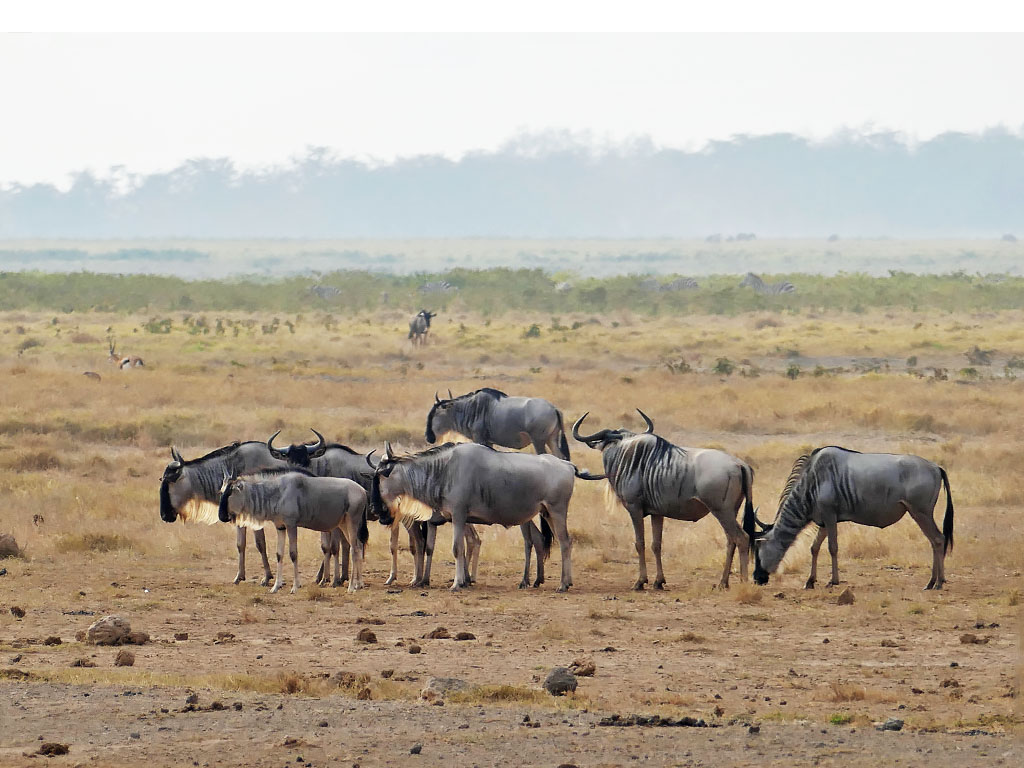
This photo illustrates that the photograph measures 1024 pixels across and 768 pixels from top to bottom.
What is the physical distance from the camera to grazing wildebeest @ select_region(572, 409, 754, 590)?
1425 centimetres

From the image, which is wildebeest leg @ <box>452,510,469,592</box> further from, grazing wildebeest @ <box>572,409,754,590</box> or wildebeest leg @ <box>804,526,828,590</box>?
wildebeest leg @ <box>804,526,828,590</box>

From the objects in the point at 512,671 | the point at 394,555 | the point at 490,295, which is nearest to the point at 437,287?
the point at 490,295

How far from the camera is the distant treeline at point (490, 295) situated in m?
67.4

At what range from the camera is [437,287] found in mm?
76188

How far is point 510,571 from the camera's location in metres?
15.8

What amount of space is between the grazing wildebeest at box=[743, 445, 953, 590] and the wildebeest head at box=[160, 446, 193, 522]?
5.14m

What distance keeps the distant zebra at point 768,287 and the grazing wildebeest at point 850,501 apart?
5711cm

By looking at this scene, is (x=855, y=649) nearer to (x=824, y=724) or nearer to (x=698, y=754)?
(x=824, y=724)

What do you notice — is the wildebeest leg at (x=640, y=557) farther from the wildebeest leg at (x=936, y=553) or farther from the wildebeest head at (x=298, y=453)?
the wildebeest head at (x=298, y=453)

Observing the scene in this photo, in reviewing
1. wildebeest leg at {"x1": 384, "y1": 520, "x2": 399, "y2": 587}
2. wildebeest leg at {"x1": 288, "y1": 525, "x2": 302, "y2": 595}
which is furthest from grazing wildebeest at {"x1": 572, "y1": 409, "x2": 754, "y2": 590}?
wildebeest leg at {"x1": 288, "y1": 525, "x2": 302, "y2": 595}

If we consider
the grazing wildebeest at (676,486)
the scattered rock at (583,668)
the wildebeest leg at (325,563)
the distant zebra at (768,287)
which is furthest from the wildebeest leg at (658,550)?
the distant zebra at (768,287)

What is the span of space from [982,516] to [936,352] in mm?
24404

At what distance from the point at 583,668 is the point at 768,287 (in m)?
67.8

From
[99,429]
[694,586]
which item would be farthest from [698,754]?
[99,429]
